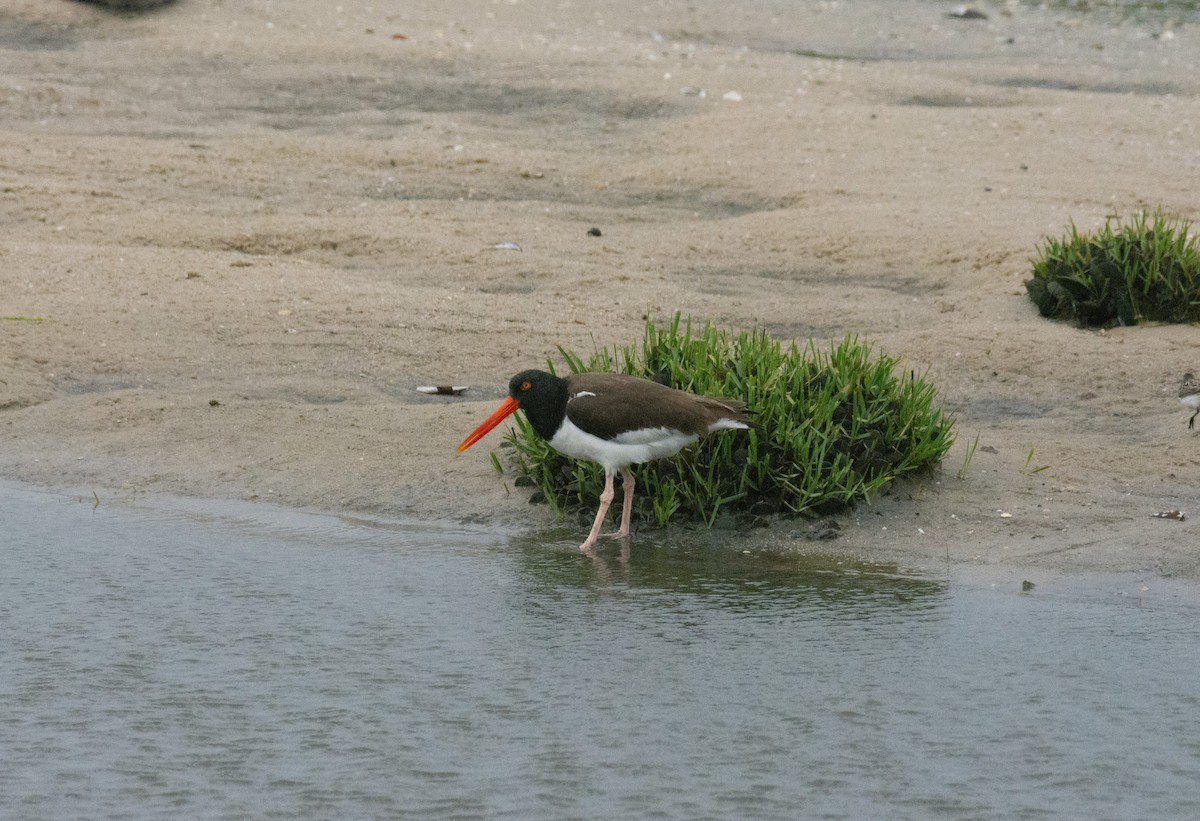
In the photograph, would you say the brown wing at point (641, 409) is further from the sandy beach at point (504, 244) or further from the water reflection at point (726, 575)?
the sandy beach at point (504, 244)

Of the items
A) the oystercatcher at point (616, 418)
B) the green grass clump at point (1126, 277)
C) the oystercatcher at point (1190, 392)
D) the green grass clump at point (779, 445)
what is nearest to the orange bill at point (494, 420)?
the oystercatcher at point (616, 418)

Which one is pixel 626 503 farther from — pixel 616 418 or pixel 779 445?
pixel 779 445

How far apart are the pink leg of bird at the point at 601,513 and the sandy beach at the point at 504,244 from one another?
470 millimetres

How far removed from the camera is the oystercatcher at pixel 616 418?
5.67m

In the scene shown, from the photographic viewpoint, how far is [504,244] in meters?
10.0

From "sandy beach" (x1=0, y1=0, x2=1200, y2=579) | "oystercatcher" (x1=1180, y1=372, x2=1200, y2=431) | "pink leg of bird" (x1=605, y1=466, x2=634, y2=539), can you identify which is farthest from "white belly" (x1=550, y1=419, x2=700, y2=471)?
"oystercatcher" (x1=1180, y1=372, x2=1200, y2=431)

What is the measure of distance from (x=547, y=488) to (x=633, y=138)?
7.61m

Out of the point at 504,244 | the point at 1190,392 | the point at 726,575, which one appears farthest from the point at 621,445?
the point at 504,244

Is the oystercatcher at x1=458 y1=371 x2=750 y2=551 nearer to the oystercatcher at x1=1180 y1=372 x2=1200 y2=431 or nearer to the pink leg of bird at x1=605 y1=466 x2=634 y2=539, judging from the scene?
the pink leg of bird at x1=605 y1=466 x2=634 y2=539

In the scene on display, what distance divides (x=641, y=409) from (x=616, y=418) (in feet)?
0.35

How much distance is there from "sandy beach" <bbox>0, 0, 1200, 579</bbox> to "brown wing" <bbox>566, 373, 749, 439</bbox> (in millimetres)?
581

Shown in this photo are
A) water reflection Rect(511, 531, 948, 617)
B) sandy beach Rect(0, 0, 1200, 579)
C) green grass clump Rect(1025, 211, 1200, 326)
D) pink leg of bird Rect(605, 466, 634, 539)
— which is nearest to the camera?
water reflection Rect(511, 531, 948, 617)

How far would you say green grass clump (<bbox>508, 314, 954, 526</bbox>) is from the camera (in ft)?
19.6

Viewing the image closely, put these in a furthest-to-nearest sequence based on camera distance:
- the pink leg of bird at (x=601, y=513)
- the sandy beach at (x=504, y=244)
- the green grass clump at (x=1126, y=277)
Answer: the green grass clump at (x=1126, y=277) < the sandy beach at (x=504, y=244) < the pink leg of bird at (x=601, y=513)
